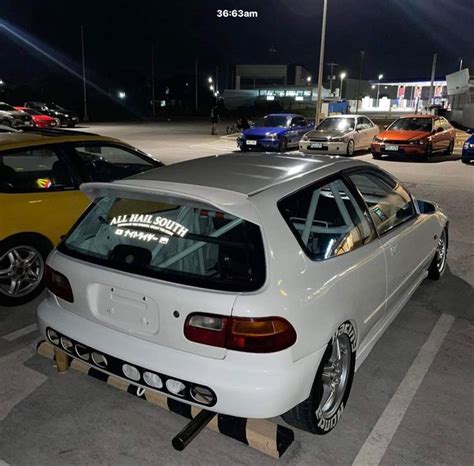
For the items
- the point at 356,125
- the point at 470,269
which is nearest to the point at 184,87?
the point at 356,125

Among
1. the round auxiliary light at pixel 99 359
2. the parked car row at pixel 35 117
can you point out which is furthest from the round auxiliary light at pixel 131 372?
the parked car row at pixel 35 117

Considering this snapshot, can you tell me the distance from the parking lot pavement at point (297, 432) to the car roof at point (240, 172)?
4.70 feet

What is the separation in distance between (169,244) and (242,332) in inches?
33.0

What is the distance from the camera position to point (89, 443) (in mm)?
2707

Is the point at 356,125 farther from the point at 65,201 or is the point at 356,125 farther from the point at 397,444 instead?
the point at 397,444

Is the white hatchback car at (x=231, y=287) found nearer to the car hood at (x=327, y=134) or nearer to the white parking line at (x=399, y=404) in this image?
the white parking line at (x=399, y=404)

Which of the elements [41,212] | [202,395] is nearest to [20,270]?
[41,212]

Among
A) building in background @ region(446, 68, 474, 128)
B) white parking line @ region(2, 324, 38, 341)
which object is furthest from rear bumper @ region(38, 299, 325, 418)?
building in background @ region(446, 68, 474, 128)

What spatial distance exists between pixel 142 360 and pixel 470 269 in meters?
4.58

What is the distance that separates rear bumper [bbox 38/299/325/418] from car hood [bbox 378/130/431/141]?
15.2 m

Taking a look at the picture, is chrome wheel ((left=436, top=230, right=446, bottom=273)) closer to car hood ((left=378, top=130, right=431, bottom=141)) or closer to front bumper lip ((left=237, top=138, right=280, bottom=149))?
car hood ((left=378, top=130, right=431, bottom=141))

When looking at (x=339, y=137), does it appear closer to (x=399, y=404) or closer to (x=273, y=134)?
(x=273, y=134)

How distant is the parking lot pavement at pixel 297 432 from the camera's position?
262 cm

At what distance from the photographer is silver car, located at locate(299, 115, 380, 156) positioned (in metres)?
16.9
